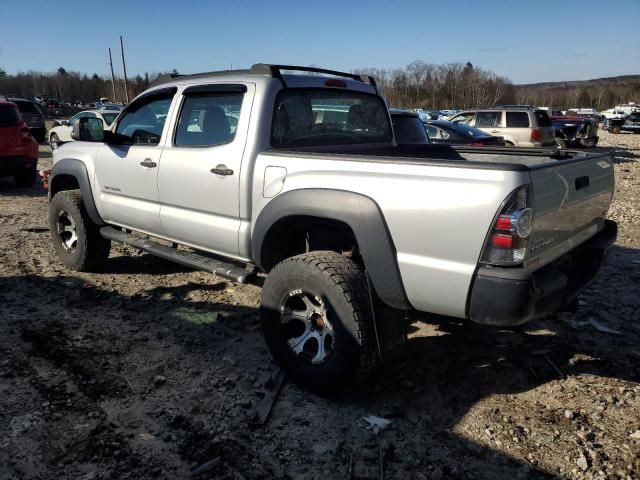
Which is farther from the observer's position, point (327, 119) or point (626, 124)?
point (626, 124)

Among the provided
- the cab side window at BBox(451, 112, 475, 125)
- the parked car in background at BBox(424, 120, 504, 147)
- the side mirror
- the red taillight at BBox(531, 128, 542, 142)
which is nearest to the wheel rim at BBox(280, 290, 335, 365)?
the side mirror

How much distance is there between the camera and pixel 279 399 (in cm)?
320

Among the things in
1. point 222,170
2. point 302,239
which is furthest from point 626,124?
point 222,170

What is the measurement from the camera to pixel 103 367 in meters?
3.53

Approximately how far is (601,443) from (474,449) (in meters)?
0.68

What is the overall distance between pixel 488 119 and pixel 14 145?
1232cm

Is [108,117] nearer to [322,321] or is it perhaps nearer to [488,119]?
[488,119]

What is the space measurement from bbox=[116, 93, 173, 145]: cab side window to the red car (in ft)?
22.4

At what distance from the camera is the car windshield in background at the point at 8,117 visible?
10.1m

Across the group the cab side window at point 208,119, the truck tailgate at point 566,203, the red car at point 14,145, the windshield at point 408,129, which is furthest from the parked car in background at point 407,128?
the red car at point 14,145

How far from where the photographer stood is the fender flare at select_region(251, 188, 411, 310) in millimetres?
2785

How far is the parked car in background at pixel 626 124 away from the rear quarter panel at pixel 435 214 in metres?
35.9

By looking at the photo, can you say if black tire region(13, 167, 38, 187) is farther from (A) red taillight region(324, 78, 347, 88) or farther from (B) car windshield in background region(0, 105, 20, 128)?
(A) red taillight region(324, 78, 347, 88)

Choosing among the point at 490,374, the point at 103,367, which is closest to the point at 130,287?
the point at 103,367
